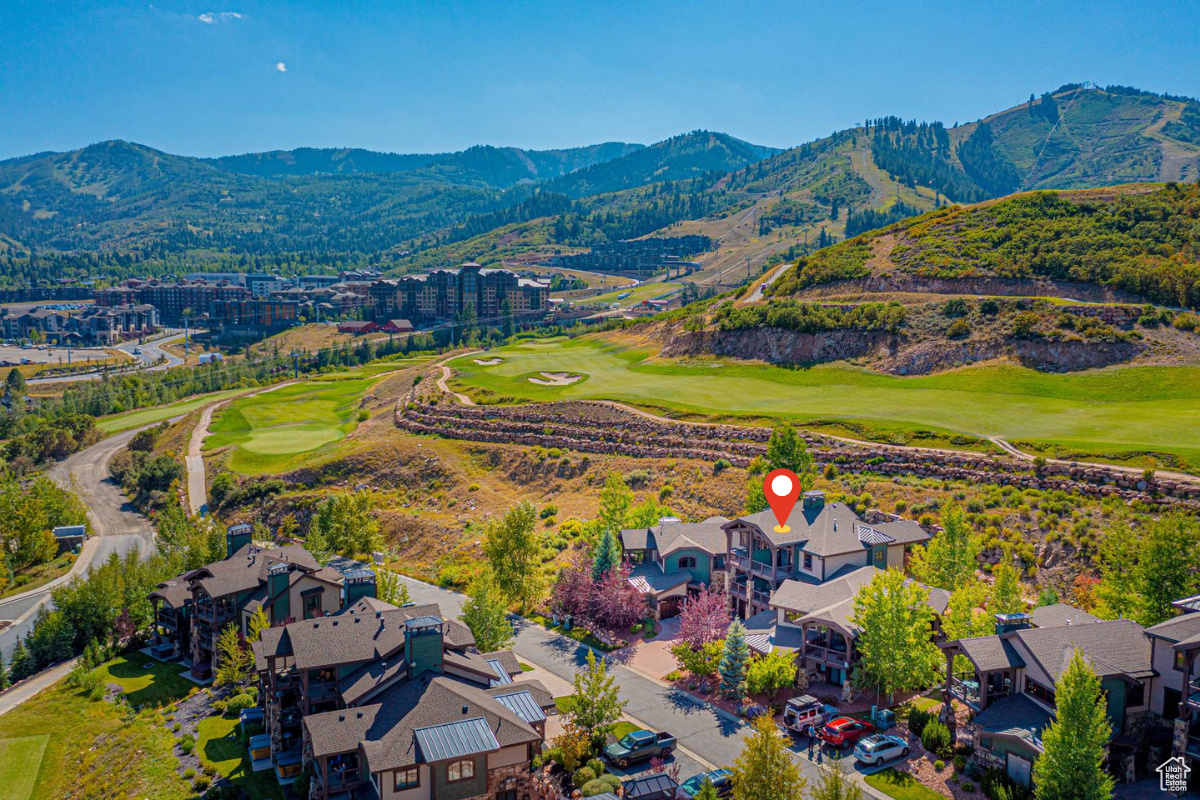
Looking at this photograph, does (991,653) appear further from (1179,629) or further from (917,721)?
(1179,629)

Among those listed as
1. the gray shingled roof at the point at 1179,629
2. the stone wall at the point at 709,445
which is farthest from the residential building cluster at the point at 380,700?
the stone wall at the point at 709,445

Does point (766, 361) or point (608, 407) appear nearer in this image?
point (608, 407)

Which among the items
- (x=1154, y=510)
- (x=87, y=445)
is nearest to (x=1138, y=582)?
(x=1154, y=510)

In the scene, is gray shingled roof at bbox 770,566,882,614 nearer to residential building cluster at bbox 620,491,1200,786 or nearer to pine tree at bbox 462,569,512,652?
residential building cluster at bbox 620,491,1200,786

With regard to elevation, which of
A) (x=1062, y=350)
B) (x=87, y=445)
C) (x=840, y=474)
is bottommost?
(x=87, y=445)

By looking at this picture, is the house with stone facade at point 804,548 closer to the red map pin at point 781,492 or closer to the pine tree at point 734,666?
the red map pin at point 781,492

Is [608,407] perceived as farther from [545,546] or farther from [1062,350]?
[1062,350]

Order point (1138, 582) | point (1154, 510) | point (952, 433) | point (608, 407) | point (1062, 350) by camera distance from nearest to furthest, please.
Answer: point (1138, 582), point (1154, 510), point (952, 433), point (1062, 350), point (608, 407)
